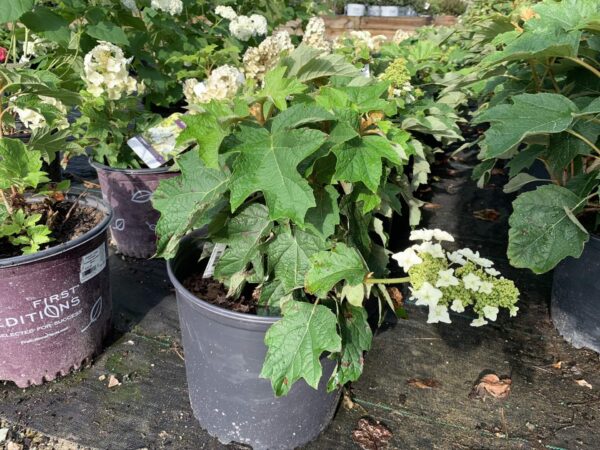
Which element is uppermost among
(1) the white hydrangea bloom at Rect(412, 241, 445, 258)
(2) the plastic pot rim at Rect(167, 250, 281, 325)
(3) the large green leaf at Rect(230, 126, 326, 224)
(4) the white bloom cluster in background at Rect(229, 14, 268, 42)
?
(3) the large green leaf at Rect(230, 126, 326, 224)

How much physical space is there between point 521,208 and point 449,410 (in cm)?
71

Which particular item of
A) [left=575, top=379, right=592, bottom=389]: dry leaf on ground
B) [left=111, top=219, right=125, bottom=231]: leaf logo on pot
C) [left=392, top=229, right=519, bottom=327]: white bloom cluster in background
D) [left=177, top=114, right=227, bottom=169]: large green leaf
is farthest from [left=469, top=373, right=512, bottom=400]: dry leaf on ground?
[left=111, top=219, right=125, bottom=231]: leaf logo on pot

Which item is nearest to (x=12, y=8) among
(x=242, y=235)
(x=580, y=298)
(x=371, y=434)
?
(x=242, y=235)

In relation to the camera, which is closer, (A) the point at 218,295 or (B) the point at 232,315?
(B) the point at 232,315

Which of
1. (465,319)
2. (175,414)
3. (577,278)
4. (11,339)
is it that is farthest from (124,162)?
(577,278)

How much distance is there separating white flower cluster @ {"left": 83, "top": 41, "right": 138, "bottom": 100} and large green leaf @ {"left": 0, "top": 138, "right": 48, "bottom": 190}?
0.59 metres

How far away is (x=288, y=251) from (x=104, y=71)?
129 cm

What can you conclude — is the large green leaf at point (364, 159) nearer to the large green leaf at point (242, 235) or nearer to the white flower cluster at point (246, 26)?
the large green leaf at point (242, 235)

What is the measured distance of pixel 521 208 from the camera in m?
1.54

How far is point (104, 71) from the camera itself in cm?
199

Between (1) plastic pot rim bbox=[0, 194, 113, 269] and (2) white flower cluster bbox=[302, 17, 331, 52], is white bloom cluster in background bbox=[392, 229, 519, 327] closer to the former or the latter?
(1) plastic pot rim bbox=[0, 194, 113, 269]

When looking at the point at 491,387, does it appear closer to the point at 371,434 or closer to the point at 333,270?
the point at 371,434

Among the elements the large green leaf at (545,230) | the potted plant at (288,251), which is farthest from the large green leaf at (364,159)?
the large green leaf at (545,230)

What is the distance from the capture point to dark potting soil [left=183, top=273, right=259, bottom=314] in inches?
55.3
